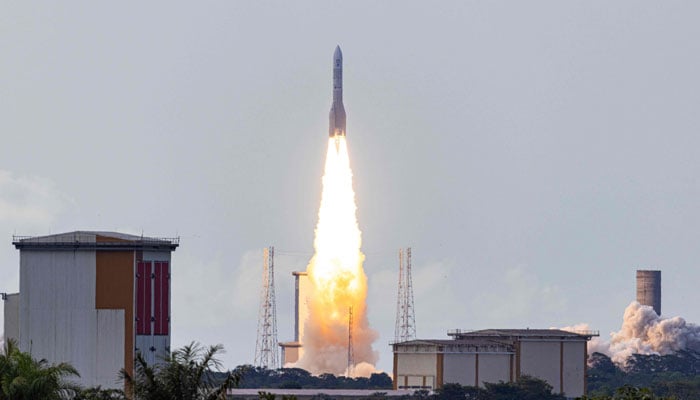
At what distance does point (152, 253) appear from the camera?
157 metres

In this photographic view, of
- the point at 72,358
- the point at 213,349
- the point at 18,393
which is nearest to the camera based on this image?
the point at 213,349

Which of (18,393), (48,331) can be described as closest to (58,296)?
(48,331)

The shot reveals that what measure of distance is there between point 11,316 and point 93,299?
396 inches

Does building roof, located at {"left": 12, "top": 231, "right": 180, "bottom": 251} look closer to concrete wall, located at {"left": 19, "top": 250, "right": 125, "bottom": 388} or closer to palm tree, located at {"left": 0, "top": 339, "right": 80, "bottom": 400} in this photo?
concrete wall, located at {"left": 19, "top": 250, "right": 125, "bottom": 388}

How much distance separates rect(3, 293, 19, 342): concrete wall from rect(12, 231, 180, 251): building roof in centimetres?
502

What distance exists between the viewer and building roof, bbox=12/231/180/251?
156 metres

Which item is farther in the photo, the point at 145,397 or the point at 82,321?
the point at 82,321

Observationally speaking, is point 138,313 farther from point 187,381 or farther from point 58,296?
point 187,381

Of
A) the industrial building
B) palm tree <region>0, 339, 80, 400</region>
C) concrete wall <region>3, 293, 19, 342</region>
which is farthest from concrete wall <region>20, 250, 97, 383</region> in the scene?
palm tree <region>0, 339, 80, 400</region>

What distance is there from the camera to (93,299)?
15550 centimetres

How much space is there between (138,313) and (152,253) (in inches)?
196

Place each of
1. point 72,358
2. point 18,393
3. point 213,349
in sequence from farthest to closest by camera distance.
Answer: point 72,358 → point 18,393 → point 213,349

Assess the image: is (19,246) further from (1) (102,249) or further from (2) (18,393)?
(2) (18,393)

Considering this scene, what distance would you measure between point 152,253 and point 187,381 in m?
80.9
